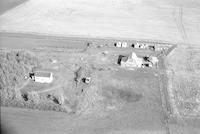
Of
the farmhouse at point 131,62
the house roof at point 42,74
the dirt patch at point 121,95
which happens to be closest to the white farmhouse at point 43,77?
the house roof at point 42,74

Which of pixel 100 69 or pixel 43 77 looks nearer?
pixel 43 77

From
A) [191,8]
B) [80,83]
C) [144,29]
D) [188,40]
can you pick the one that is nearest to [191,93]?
[80,83]

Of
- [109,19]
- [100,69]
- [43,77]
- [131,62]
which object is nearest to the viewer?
[43,77]

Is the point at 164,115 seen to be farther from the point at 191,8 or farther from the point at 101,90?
the point at 191,8

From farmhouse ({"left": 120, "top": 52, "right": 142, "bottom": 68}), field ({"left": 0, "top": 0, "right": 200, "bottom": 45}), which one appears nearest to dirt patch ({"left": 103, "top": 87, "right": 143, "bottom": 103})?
farmhouse ({"left": 120, "top": 52, "right": 142, "bottom": 68})

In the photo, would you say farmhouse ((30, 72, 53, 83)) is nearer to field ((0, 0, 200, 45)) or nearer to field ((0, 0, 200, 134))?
field ((0, 0, 200, 134))

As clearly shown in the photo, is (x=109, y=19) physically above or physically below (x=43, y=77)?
above

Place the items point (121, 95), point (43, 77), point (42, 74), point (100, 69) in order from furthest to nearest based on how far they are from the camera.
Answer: point (100, 69) < point (42, 74) < point (43, 77) < point (121, 95)

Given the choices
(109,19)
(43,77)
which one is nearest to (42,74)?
(43,77)

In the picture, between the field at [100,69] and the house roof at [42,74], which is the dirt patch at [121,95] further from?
the house roof at [42,74]

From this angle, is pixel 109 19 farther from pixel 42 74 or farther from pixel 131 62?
pixel 42 74

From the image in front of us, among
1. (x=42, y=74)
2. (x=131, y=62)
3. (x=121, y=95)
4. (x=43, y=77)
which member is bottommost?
(x=121, y=95)
